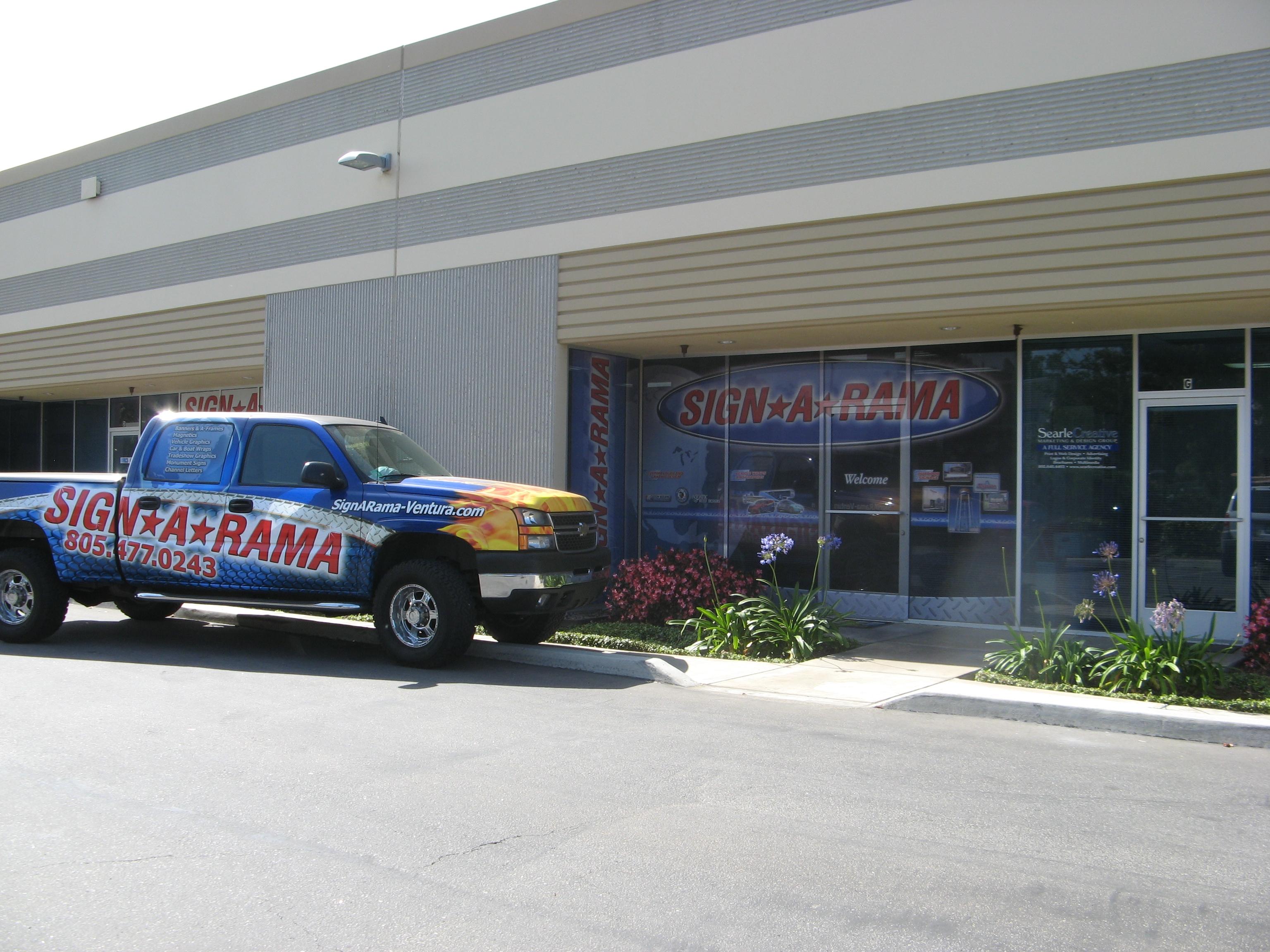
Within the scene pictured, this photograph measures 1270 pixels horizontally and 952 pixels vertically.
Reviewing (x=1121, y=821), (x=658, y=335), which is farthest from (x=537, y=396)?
(x=1121, y=821)

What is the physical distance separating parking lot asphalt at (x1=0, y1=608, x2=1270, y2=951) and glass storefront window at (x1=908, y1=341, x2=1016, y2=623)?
4.42m

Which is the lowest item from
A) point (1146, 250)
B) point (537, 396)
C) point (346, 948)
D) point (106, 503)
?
→ point (346, 948)

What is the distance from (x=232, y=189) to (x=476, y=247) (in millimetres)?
5471

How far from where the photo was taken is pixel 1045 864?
4.82 meters

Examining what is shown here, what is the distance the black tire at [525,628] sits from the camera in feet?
34.7

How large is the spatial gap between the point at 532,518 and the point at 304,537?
6.96 feet

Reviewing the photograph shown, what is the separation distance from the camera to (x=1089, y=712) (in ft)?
25.5

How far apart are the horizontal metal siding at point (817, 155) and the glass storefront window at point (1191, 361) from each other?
7.64 feet

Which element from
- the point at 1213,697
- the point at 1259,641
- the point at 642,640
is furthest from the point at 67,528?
the point at 1259,641

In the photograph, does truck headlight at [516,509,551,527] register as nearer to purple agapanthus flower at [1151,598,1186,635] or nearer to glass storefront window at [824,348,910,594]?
glass storefront window at [824,348,910,594]

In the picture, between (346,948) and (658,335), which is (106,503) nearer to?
(658,335)

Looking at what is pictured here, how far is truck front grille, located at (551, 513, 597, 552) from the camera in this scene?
9.76m

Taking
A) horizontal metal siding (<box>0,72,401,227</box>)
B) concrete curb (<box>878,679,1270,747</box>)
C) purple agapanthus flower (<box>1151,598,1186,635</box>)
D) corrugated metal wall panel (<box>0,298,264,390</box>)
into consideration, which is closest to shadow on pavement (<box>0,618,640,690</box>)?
concrete curb (<box>878,679,1270,747</box>)

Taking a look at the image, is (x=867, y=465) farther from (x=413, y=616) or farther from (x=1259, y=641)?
(x=413, y=616)
